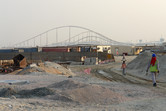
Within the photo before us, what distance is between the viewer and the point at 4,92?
299 inches

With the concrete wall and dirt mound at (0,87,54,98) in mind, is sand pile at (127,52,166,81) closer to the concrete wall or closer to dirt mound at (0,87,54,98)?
dirt mound at (0,87,54,98)

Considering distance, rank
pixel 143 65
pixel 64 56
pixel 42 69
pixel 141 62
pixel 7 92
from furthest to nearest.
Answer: pixel 64 56
pixel 141 62
pixel 143 65
pixel 42 69
pixel 7 92

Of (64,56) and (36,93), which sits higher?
(64,56)

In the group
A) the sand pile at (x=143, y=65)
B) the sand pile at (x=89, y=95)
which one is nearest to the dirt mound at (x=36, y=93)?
the sand pile at (x=89, y=95)

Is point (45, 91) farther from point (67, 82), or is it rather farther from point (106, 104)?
point (106, 104)

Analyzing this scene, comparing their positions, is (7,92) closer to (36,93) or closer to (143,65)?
(36,93)

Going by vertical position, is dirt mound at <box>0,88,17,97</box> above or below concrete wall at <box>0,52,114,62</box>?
below

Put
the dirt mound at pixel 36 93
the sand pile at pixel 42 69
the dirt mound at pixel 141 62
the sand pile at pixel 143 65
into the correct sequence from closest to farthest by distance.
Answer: the dirt mound at pixel 36 93 → the sand pile at pixel 143 65 → the sand pile at pixel 42 69 → the dirt mound at pixel 141 62

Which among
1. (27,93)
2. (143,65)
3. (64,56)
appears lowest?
(27,93)

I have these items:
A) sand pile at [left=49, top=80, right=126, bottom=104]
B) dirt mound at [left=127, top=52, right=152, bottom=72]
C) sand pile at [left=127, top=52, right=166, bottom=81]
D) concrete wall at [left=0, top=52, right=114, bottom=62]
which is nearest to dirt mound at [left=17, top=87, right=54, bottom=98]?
sand pile at [left=49, top=80, right=126, bottom=104]

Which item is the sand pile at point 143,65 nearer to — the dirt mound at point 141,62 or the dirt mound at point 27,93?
the dirt mound at point 141,62

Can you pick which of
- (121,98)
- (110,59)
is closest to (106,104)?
(121,98)

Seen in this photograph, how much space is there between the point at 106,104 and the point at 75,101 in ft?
2.99

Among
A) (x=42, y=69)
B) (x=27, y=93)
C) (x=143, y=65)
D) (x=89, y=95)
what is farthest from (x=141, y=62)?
(x=27, y=93)
